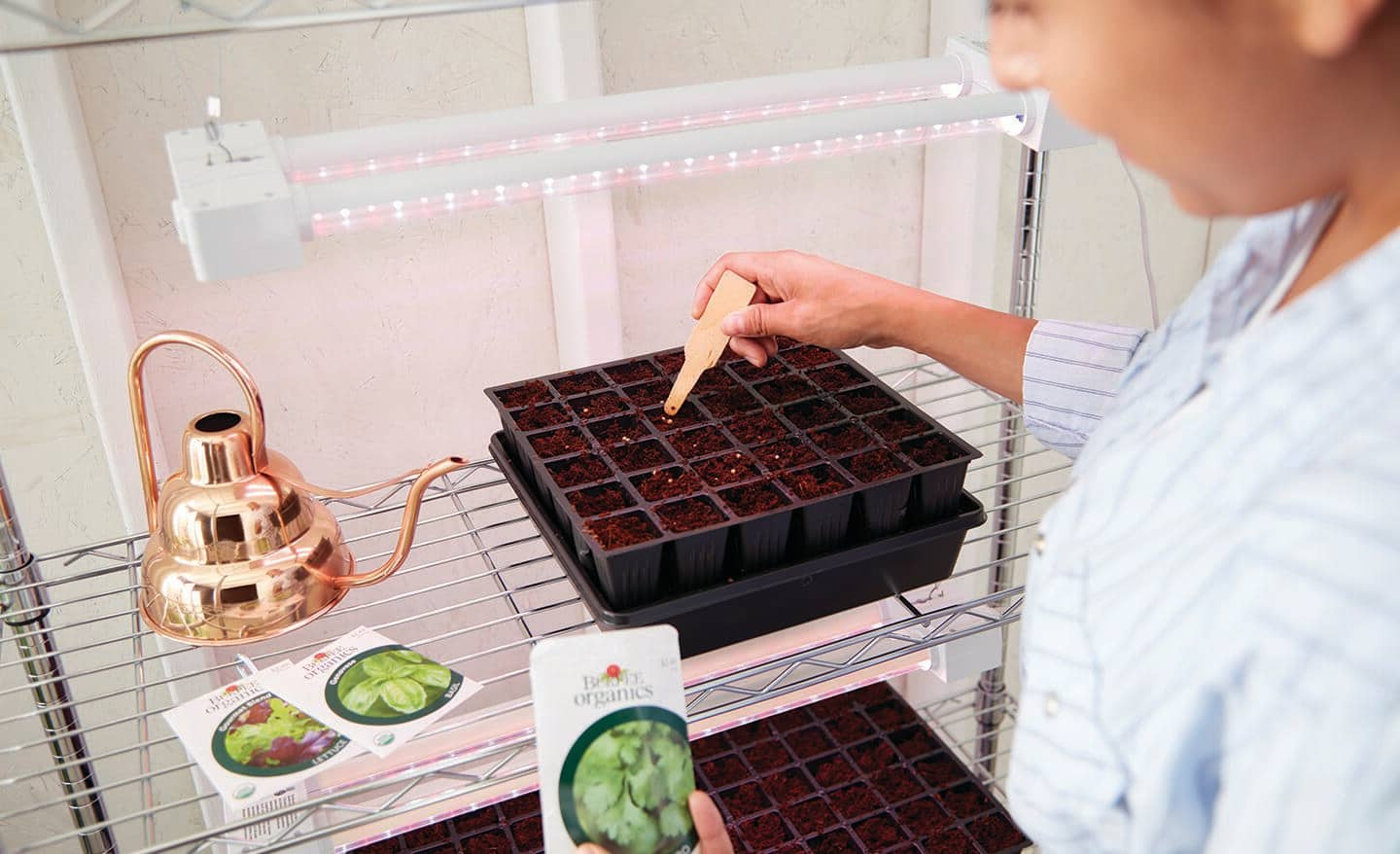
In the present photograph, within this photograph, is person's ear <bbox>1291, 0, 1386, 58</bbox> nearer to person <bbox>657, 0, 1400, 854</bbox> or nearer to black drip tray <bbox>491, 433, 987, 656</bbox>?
person <bbox>657, 0, 1400, 854</bbox>

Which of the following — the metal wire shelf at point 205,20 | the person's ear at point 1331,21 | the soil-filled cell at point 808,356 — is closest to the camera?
the person's ear at point 1331,21

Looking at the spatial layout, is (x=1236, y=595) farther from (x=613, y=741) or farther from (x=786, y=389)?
(x=786, y=389)

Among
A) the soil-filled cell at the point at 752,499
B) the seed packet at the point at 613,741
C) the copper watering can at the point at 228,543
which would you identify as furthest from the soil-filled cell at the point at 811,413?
the copper watering can at the point at 228,543

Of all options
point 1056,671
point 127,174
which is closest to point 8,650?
point 127,174

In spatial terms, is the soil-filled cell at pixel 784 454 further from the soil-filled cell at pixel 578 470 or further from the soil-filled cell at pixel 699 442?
the soil-filled cell at pixel 578 470

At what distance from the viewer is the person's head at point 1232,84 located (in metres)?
0.50

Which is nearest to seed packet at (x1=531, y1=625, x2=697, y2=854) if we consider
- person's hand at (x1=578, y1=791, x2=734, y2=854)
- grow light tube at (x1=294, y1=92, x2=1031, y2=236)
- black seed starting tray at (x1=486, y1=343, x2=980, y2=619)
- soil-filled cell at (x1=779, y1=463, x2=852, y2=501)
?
person's hand at (x1=578, y1=791, x2=734, y2=854)

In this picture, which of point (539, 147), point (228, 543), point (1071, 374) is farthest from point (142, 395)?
point (1071, 374)

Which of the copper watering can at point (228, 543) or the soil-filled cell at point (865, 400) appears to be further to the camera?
the soil-filled cell at point (865, 400)

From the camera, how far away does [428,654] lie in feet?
5.64

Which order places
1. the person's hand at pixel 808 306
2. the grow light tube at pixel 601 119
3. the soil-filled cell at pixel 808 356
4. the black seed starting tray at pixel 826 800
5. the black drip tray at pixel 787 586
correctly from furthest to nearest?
1. the black seed starting tray at pixel 826 800
2. the soil-filled cell at pixel 808 356
3. the person's hand at pixel 808 306
4. the black drip tray at pixel 787 586
5. the grow light tube at pixel 601 119

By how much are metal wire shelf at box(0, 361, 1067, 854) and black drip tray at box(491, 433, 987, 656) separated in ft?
0.13

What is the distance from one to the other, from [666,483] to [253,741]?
1.40 feet

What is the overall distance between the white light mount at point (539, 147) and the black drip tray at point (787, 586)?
0.36 m
